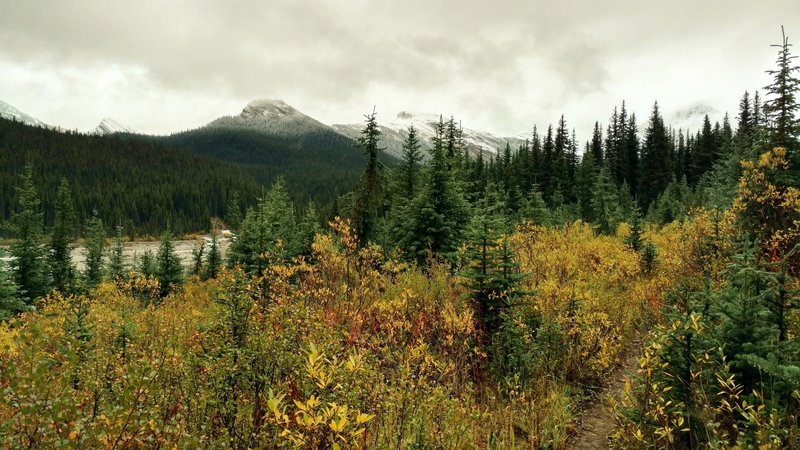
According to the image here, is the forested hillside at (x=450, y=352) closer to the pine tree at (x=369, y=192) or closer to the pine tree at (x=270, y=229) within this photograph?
the pine tree at (x=369, y=192)

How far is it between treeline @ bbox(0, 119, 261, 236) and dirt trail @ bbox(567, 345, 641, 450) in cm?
12185

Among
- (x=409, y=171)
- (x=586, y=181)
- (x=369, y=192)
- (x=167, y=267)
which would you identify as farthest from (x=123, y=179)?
(x=369, y=192)

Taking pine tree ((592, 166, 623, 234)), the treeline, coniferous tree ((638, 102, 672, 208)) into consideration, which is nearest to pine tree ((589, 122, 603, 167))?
coniferous tree ((638, 102, 672, 208))

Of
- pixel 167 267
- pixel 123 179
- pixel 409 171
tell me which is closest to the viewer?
pixel 409 171

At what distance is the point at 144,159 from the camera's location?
159 metres

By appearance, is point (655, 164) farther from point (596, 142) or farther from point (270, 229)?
point (270, 229)

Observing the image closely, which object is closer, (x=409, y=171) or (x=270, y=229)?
(x=270, y=229)

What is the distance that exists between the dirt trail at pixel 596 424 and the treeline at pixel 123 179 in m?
122

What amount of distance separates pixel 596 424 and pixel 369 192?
581 inches

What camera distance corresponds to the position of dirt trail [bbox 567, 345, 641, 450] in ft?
15.3

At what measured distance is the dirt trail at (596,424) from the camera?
465cm

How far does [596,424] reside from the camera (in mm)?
5082

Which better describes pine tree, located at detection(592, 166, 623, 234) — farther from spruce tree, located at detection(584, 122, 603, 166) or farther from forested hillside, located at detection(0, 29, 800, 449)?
spruce tree, located at detection(584, 122, 603, 166)

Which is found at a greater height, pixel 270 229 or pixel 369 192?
pixel 369 192
